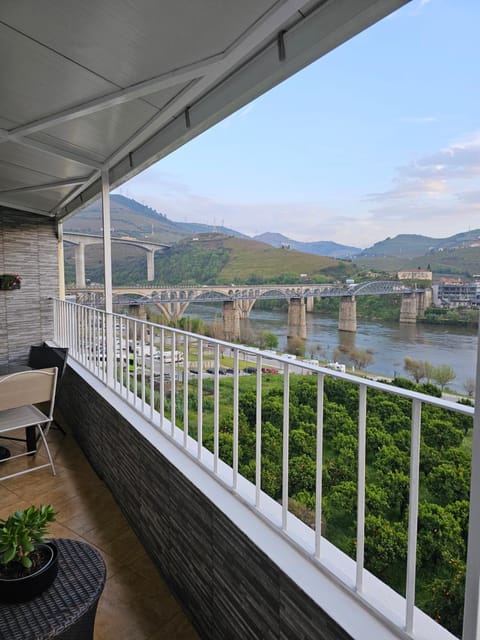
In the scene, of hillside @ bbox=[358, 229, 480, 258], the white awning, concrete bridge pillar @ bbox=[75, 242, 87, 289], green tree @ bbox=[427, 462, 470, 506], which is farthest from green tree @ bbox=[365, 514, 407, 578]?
concrete bridge pillar @ bbox=[75, 242, 87, 289]

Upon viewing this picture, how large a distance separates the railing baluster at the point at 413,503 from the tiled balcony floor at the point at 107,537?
54.1 inches

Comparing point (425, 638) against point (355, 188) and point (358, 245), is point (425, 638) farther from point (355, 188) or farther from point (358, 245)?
point (355, 188)

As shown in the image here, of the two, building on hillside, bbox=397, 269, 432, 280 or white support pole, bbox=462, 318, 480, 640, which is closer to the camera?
white support pole, bbox=462, 318, 480, 640

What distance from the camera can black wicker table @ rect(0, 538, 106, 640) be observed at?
136 cm

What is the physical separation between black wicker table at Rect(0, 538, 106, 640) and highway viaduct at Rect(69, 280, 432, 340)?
1539 mm

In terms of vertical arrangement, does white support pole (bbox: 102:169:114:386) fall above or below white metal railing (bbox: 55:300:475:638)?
above

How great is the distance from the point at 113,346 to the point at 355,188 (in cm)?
311

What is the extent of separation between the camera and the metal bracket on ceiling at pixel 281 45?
1.65 meters

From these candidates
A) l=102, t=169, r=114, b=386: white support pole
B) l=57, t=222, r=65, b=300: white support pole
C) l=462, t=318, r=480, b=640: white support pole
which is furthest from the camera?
l=57, t=222, r=65, b=300: white support pole

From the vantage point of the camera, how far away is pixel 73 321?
568 cm

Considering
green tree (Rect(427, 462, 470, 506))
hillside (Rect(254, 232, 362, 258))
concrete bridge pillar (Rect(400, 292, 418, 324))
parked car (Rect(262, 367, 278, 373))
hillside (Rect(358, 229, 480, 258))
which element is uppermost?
hillside (Rect(254, 232, 362, 258))

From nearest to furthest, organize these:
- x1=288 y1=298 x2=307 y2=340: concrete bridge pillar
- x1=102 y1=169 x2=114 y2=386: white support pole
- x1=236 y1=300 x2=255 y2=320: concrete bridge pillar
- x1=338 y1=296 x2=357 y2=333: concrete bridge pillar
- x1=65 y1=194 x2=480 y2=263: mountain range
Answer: x1=65 y1=194 x2=480 y2=263: mountain range < x1=338 y1=296 x2=357 y2=333: concrete bridge pillar < x1=288 y1=298 x2=307 y2=340: concrete bridge pillar < x1=236 y1=300 x2=255 y2=320: concrete bridge pillar < x1=102 y1=169 x2=114 y2=386: white support pole

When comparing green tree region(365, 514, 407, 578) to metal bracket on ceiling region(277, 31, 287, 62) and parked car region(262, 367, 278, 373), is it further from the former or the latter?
metal bracket on ceiling region(277, 31, 287, 62)

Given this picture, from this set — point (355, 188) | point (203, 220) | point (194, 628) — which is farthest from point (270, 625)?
point (203, 220)
